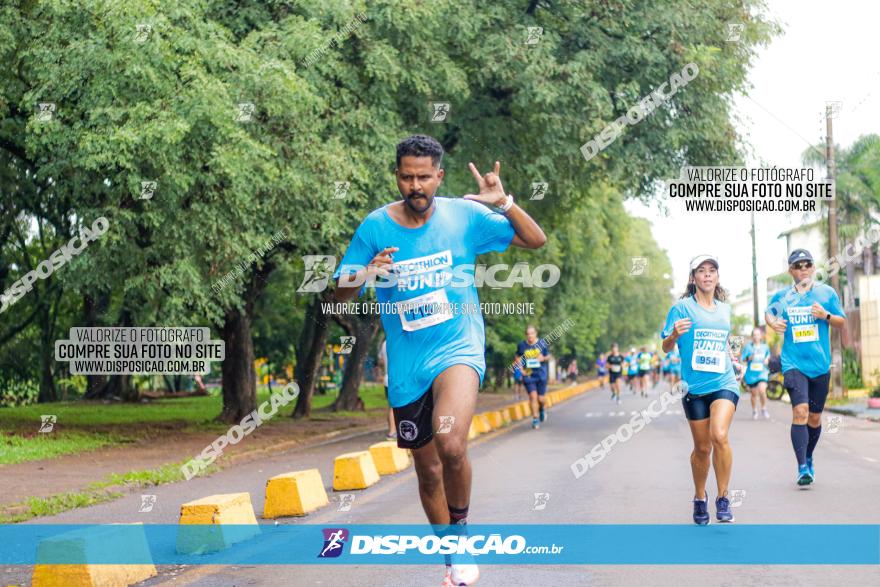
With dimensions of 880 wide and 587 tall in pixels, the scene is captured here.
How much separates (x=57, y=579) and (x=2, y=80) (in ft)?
42.5

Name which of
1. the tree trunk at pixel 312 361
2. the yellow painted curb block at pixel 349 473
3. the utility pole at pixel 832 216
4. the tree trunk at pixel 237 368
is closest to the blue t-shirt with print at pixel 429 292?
the yellow painted curb block at pixel 349 473

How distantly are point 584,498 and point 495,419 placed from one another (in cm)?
1294

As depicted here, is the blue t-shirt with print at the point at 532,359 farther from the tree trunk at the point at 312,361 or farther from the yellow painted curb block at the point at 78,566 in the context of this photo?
the yellow painted curb block at the point at 78,566

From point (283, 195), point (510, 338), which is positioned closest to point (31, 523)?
point (283, 195)

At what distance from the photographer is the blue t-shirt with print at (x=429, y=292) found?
5652 millimetres

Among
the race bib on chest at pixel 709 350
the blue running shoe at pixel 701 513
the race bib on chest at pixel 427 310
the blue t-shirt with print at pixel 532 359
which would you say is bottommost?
the blue running shoe at pixel 701 513

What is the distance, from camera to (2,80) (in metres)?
17.4

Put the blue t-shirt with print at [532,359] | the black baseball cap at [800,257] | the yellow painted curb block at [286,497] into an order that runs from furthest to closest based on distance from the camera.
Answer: the blue t-shirt with print at [532,359]
the black baseball cap at [800,257]
the yellow painted curb block at [286,497]

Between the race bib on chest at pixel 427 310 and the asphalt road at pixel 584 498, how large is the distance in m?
1.70

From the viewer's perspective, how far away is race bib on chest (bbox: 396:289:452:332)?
5.64m

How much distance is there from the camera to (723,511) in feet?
27.7

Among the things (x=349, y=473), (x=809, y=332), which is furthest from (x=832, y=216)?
(x=349, y=473)

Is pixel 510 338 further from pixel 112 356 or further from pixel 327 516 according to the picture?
pixel 327 516

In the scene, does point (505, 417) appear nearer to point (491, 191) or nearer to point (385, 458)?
point (385, 458)
